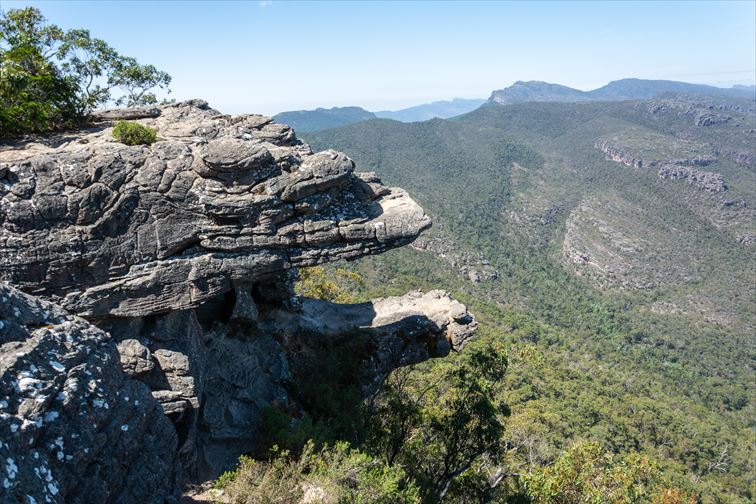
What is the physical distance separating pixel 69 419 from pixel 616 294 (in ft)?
496

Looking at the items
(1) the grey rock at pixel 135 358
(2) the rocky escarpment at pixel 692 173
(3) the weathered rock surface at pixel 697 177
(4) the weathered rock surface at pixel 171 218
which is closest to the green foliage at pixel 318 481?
(1) the grey rock at pixel 135 358

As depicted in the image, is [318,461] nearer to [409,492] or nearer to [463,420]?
[409,492]

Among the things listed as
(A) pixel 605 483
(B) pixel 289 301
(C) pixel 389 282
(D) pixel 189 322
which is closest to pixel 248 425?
(D) pixel 189 322

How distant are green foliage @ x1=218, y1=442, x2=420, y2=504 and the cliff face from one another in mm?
1917

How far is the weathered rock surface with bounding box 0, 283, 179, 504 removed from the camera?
729cm

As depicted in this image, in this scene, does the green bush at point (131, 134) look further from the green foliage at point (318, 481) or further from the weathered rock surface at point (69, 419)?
the green foliage at point (318, 481)

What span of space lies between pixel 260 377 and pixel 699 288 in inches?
5940

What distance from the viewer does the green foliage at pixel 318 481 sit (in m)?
10.9

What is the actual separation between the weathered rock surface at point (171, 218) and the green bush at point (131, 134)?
484mm

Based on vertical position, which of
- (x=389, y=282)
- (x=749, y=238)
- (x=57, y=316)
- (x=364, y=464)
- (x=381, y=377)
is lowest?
(x=749, y=238)

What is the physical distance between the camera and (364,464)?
39.8ft

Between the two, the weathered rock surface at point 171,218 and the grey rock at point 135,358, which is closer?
the weathered rock surface at point 171,218

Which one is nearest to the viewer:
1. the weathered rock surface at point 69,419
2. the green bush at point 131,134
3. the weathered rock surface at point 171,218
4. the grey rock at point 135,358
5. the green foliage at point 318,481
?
the weathered rock surface at point 69,419

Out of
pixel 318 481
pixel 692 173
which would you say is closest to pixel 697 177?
pixel 692 173
